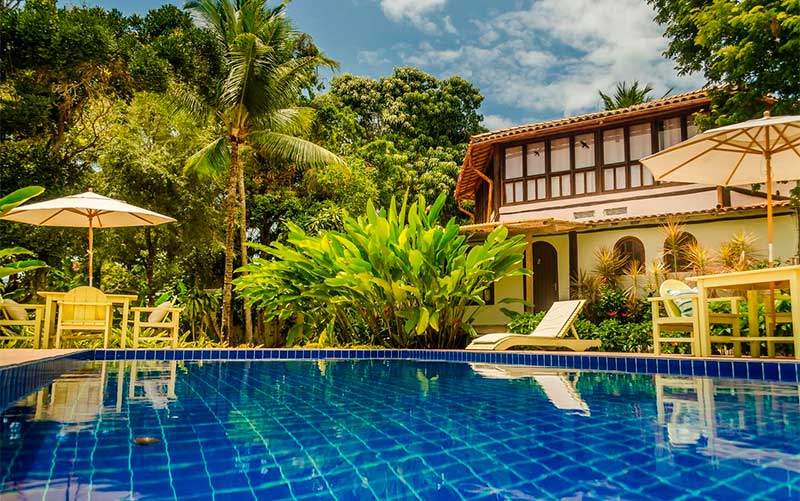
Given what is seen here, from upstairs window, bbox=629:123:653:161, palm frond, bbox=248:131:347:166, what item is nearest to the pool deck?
palm frond, bbox=248:131:347:166

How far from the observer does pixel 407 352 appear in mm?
9523

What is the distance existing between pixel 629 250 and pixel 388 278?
8788mm

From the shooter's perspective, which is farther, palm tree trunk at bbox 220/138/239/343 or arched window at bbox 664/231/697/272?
arched window at bbox 664/231/697/272

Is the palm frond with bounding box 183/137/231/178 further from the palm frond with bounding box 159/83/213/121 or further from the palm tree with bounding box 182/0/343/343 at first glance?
the palm frond with bounding box 159/83/213/121

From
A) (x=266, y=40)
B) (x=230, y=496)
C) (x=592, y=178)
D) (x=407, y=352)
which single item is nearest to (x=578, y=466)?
(x=230, y=496)

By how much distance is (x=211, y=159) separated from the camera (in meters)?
14.6

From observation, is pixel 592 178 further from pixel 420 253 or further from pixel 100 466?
pixel 100 466

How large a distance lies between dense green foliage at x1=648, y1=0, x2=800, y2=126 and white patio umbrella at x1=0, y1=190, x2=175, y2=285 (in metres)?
10.7

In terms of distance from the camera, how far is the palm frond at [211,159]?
14430 millimetres

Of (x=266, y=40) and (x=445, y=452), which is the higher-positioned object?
(x=266, y=40)

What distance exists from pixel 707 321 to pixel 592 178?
1082 centimetres

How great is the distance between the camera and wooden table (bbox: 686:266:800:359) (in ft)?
19.4

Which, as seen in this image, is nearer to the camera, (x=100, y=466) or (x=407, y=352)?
(x=100, y=466)

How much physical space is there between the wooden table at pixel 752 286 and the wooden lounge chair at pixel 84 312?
26.4 ft
